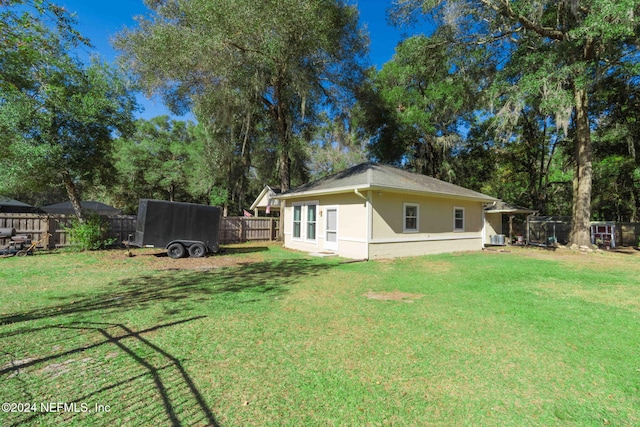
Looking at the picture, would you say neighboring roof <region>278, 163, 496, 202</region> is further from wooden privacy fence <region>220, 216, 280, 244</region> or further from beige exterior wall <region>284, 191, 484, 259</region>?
wooden privacy fence <region>220, 216, 280, 244</region>

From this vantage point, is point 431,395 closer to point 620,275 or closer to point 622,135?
point 620,275

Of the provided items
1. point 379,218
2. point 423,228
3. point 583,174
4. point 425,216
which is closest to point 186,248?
point 379,218

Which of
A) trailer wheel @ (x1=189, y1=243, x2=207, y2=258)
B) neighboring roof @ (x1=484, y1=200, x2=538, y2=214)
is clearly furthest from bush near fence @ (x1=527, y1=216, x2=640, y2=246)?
trailer wheel @ (x1=189, y1=243, x2=207, y2=258)

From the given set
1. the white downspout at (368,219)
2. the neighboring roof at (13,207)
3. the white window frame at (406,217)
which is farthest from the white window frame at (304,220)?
the neighboring roof at (13,207)

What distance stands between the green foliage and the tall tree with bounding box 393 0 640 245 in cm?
1625

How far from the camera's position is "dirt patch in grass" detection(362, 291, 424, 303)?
5.30m

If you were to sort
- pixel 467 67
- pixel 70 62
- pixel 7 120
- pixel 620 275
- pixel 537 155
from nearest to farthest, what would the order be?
1. pixel 620 275
2. pixel 7 120
3. pixel 70 62
4. pixel 467 67
5. pixel 537 155

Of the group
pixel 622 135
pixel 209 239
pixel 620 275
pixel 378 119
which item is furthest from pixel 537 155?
pixel 209 239

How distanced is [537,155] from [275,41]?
22.4 meters

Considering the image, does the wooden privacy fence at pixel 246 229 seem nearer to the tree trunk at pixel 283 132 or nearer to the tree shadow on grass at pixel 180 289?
the tree trunk at pixel 283 132

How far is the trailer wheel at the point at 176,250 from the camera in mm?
9906

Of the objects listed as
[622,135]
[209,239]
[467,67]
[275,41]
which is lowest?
[209,239]

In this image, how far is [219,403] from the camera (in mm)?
2279

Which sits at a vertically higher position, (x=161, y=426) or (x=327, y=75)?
(x=327, y=75)
